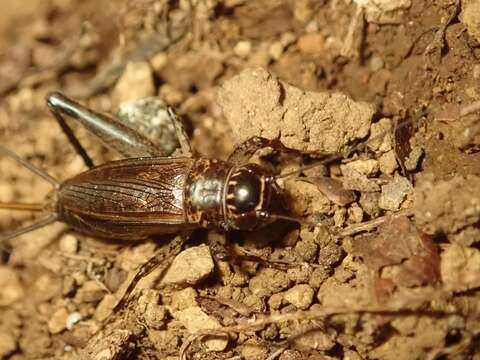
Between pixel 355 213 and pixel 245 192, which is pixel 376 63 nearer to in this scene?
pixel 355 213

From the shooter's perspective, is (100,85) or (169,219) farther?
(100,85)

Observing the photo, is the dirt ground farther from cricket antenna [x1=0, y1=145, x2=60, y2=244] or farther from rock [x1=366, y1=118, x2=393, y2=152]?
cricket antenna [x1=0, y1=145, x2=60, y2=244]

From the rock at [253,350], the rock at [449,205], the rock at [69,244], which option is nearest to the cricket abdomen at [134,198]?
the rock at [69,244]

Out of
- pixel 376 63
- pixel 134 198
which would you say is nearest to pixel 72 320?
pixel 134 198

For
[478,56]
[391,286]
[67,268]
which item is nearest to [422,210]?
[391,286]

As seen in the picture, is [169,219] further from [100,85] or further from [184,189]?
[100,85]

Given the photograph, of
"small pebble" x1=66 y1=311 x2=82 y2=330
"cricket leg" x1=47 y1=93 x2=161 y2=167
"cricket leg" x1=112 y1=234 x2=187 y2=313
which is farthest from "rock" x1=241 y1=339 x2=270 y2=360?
"cricket leg" x1=47 y1=93 x2=161 y2=167

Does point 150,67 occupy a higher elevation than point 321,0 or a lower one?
lower
